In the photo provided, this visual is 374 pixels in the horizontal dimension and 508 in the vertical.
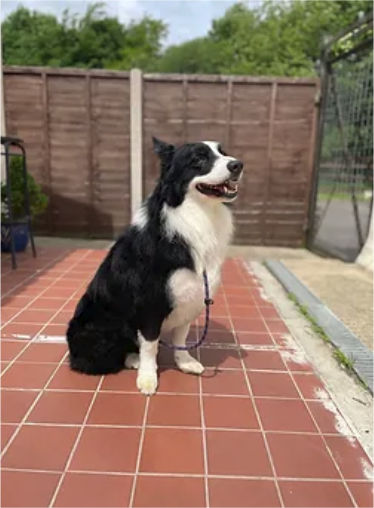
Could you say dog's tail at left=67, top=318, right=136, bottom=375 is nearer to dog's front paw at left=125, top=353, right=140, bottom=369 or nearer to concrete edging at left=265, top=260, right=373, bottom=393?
dog's front paw at left=125, top=353, right=140, bottom=369

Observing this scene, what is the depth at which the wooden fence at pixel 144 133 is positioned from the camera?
653cm

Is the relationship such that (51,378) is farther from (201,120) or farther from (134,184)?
(201,120)

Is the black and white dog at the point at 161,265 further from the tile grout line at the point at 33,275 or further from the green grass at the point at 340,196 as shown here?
the green grass at the point at 340,196

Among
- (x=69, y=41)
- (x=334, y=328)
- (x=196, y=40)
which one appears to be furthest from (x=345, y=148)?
(x=196, y=40)

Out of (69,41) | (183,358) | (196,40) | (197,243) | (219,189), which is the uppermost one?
(196,40)

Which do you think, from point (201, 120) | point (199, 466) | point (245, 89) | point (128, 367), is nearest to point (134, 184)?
point (201, 120)

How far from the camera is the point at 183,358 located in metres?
2.71

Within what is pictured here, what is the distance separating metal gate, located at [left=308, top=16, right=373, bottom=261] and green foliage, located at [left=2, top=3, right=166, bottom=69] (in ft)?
56.2

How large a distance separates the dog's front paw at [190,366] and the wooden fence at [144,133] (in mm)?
4508

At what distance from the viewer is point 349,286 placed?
4.83m

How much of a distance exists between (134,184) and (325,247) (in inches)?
127

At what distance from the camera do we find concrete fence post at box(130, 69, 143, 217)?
6.46m

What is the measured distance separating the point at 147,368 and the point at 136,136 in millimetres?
4907

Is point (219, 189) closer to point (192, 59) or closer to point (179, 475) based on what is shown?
point (179, 475)
